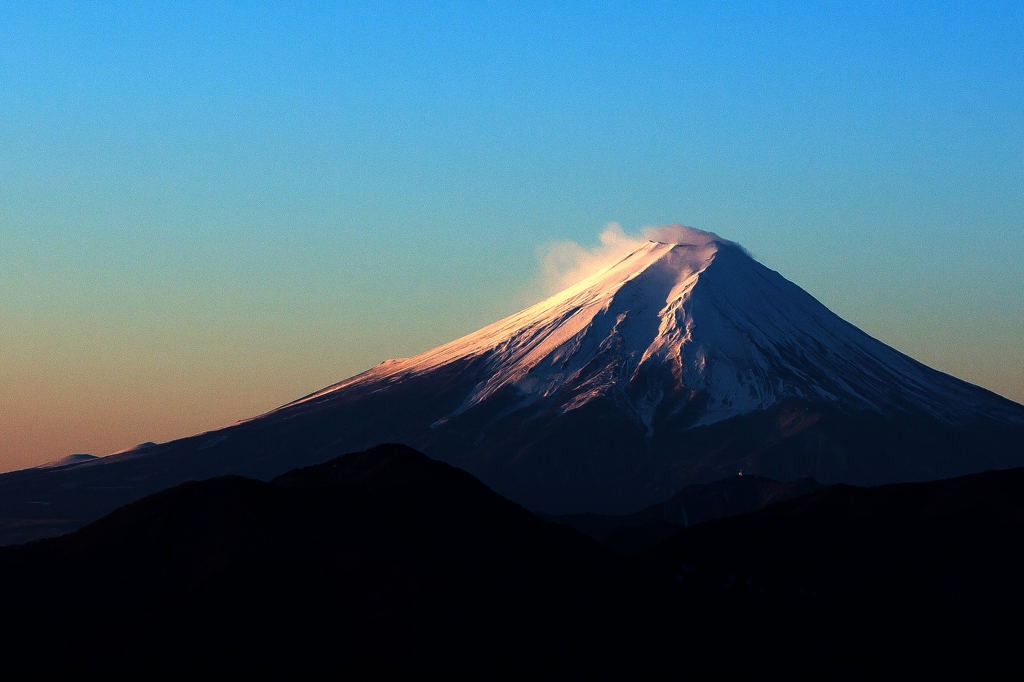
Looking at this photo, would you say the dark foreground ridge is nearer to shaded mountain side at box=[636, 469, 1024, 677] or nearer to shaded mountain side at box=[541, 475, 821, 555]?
shaded mountain side at box=[636, 469, 1024, 677]

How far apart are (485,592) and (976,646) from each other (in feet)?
83.5

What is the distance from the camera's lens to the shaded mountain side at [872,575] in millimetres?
69250

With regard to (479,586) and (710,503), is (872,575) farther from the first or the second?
(710,503)

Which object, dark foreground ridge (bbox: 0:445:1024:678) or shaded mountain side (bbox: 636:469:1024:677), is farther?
shaded mountain side (bbox: 636:469:1024:677)

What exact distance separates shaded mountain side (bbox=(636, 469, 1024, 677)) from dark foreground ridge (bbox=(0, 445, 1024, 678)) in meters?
0.15

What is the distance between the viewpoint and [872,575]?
79562mm

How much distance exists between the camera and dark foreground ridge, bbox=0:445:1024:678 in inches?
2318

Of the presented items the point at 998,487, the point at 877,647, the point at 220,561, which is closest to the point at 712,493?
the point at 998,487

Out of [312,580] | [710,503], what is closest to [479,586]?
[312,580]

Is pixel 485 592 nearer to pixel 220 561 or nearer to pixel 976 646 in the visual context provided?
pixel 220 561

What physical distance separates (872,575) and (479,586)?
2695 centimetres

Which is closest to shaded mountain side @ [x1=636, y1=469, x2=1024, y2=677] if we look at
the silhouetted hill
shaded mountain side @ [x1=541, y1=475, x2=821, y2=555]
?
the silhouetted hill

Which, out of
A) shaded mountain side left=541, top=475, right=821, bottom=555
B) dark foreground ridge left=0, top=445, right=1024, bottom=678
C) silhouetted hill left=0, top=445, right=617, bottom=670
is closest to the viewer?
silhouetted hill left=0, top=445, right=617, bottom=670

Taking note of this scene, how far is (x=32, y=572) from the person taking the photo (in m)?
66.4
